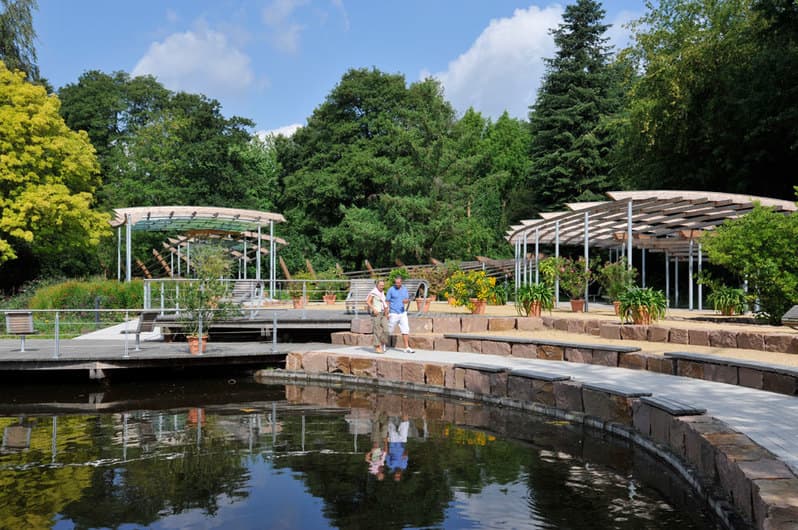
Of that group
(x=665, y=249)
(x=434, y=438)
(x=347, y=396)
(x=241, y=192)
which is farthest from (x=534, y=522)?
(x=241, y=192)

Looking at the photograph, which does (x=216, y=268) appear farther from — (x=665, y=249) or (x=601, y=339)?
(x=665, y=249)

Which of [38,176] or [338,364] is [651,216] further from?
[38,176]

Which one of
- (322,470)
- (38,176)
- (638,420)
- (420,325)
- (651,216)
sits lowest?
(322,470)

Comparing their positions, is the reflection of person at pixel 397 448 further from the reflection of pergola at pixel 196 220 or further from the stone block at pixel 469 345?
the reflection of pergola at pixel 196 220

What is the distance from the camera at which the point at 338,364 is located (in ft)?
44.3

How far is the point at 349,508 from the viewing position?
6.15 meters

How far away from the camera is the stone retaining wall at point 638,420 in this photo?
16.1 feet

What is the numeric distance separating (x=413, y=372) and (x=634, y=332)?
13.5 feet

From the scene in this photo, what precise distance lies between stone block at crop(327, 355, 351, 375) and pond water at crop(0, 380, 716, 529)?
2.09m

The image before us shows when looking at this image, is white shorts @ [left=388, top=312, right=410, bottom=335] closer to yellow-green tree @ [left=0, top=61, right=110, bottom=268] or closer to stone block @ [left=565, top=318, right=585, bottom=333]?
stone block @ [left=565, top=318, right=585, bottom=333]

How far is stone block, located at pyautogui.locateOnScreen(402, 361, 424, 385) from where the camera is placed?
12.2 meters

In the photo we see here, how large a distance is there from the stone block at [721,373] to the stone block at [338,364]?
6.11 m

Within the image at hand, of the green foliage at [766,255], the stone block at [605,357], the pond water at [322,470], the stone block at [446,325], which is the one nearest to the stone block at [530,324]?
the stone block at [446,325]

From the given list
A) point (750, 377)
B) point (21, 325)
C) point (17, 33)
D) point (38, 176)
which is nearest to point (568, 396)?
point (750, 377)
